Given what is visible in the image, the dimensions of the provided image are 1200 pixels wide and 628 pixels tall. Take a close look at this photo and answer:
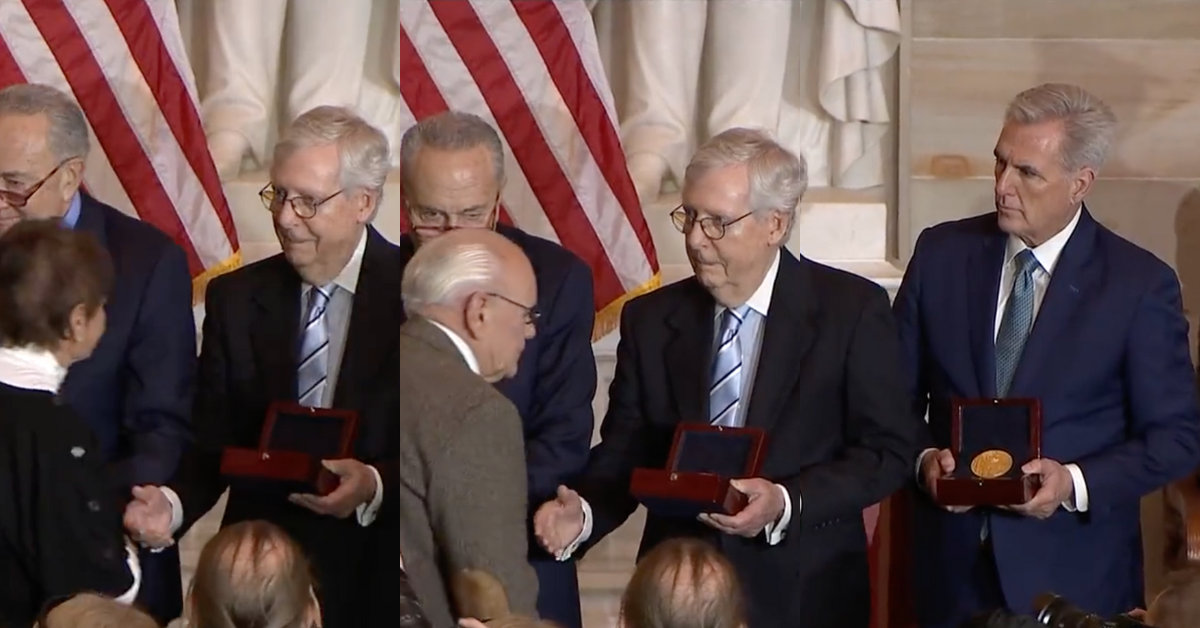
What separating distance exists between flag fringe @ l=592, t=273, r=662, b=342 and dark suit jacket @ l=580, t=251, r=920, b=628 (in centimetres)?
1

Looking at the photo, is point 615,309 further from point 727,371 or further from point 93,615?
point 93,615

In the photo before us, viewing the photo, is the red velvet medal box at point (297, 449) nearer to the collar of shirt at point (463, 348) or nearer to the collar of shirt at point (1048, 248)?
the collar of shirt at point (463, 348)

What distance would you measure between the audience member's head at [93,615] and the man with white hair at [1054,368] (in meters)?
1.15

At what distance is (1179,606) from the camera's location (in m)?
2.59

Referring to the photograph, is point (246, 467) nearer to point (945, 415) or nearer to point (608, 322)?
point (608, 322)

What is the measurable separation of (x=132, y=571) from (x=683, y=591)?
2.50 feet

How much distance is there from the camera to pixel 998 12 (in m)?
3.44

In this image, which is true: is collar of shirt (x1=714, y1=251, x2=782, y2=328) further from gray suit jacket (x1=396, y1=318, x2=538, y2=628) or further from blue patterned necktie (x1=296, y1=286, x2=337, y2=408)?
blue patterned necktie (x1=296, y1=286, x2=337, y2=408)

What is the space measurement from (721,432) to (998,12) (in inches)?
44.0

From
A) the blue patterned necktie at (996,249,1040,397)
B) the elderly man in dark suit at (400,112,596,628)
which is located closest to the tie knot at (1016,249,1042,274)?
the blue patterned necktie at (996,249,1040,397)

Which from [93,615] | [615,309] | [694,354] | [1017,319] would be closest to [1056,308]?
[1017,319]

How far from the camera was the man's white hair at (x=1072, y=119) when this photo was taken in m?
2.87

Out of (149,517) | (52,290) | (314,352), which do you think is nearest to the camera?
(52,290)

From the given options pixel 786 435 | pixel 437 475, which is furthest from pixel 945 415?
pixel 437 475
